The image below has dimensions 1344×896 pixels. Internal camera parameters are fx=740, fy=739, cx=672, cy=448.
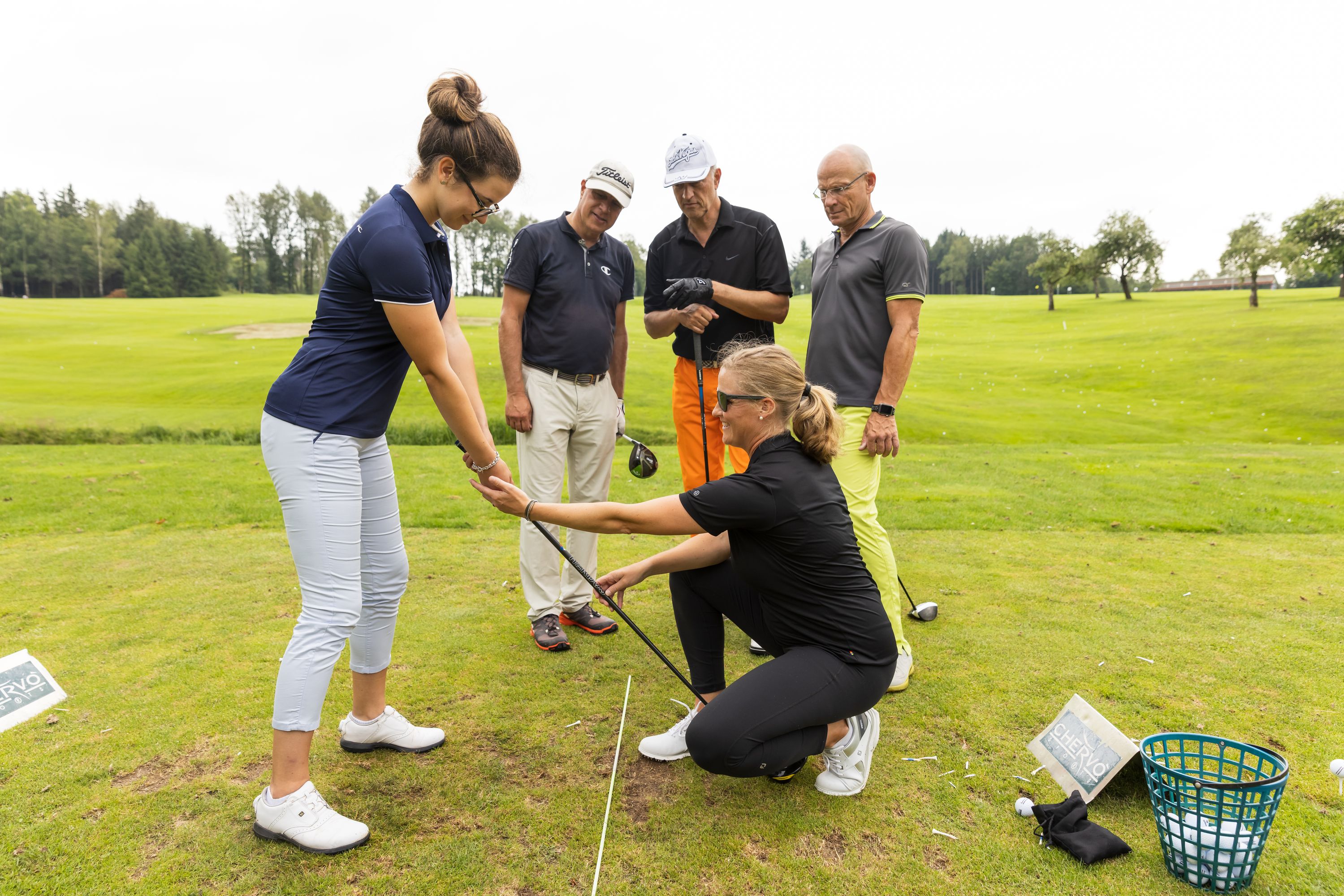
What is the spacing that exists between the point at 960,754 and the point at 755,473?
5.28 ft

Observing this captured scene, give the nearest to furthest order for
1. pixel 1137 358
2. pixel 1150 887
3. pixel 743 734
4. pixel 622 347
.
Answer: pixel 1150 887
pixel 743 734
pixel 622 347
pixel 1137 358

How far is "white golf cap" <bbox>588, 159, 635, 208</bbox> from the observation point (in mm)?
4359

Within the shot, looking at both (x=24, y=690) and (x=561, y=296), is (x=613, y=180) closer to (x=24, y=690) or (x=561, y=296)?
(x=561, y=296)

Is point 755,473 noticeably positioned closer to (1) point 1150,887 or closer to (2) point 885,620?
(2) point 885,620

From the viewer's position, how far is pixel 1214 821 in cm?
236

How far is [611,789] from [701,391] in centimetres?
245

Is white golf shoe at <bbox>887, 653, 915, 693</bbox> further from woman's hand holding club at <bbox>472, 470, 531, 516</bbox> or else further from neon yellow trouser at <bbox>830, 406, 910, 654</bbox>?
woman's hand holding club at <bbox>472, 470, 531, 516</bbox>

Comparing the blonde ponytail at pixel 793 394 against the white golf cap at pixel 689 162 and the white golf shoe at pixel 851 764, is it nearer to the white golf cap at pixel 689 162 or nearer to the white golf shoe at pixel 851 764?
the white golf shoe at pixel 851 764

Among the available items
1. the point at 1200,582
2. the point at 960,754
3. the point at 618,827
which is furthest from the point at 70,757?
the point at 1200,582

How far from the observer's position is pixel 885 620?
291 cm

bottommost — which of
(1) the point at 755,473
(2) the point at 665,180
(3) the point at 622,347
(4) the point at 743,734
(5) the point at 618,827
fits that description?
(5) the point at 618,827

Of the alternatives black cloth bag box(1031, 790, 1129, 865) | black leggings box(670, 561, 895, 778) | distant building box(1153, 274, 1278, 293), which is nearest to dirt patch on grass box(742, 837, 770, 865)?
black leggings box(670, 561, 895, 778)

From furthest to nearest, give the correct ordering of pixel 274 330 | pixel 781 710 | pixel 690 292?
pixel 274 330, pixel 690 292, pixel 781 710

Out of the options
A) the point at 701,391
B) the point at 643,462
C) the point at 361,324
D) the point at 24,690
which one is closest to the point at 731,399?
the point at 361,324
